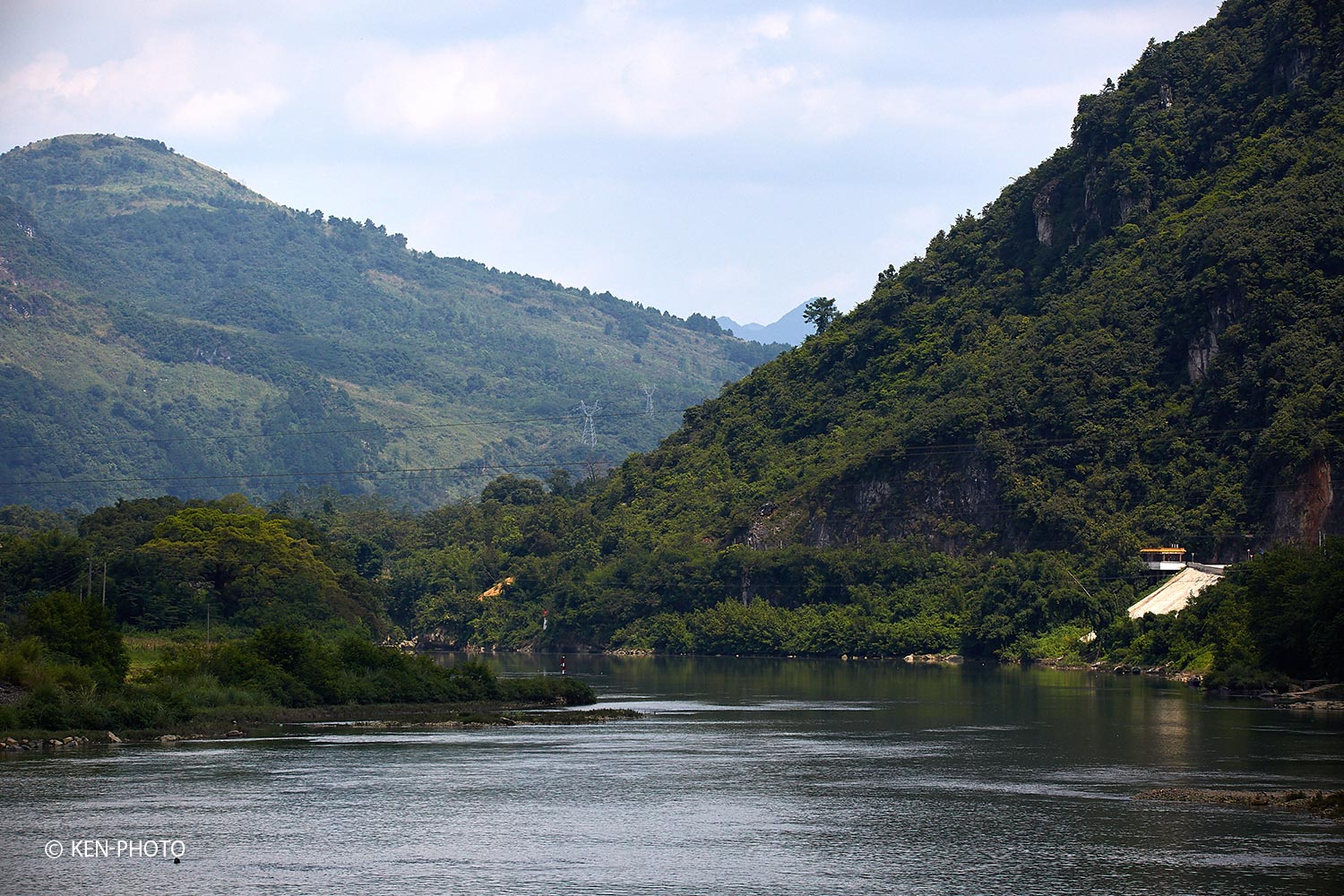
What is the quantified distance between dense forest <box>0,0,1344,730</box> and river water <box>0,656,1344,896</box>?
25087mm

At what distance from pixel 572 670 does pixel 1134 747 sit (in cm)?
6573

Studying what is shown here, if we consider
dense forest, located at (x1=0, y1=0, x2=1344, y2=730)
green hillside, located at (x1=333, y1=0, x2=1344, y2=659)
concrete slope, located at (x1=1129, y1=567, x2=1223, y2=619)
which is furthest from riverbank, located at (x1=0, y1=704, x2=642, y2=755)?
green hillside, located at (x1=333, y1=0, x2=1344, y2=659)

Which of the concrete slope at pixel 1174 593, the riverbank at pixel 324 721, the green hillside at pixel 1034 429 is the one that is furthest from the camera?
the green hillside at pixel 1034 429

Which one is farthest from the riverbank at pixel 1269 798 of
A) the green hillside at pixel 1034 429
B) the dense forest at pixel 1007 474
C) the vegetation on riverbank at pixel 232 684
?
the green hillside at pixel 1034 429

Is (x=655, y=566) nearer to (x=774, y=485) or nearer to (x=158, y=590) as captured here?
(x=774, y=485)

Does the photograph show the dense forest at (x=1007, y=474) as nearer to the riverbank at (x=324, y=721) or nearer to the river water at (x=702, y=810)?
the river water at (x=702, y=810)

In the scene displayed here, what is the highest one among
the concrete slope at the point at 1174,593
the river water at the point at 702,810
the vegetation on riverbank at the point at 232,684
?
the concrete slope at the point at 1174,593

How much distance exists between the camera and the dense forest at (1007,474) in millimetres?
109125

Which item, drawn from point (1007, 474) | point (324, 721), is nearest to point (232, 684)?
point (324, 721)

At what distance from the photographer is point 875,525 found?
146m

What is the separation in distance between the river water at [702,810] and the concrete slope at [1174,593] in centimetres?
3436

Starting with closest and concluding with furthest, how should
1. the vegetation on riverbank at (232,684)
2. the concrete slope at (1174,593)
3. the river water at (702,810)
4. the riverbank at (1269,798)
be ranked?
the river water at (702,810), the riverbank at (1269,798), the vegetation on riverbank at (232,684), the concrete slope at (1174,593)

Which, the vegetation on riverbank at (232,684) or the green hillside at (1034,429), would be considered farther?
the green hillside at (1034,429)

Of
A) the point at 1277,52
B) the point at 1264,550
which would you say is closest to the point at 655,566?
the point at 1264,550
